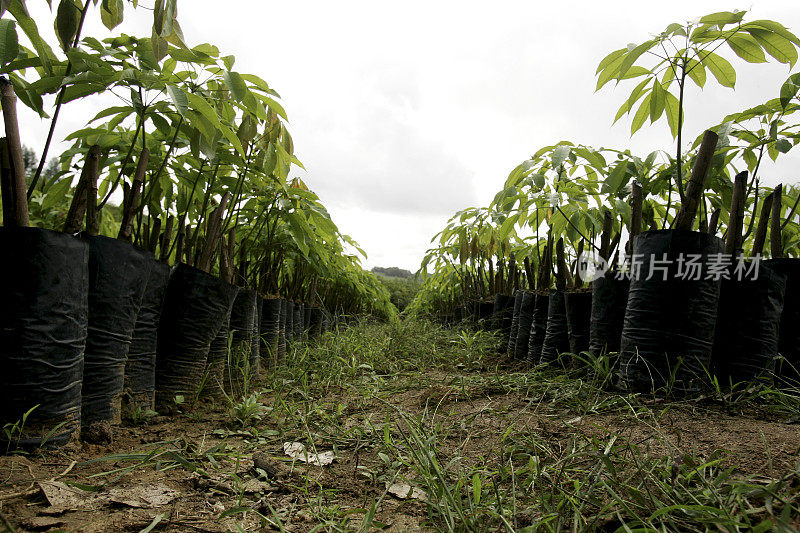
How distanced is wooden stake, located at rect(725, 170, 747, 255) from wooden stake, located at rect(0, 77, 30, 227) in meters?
2.42

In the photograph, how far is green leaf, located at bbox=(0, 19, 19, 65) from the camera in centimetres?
88

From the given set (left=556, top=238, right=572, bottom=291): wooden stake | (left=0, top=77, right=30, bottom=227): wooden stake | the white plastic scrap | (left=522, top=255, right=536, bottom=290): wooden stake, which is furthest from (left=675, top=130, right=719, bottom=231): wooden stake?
(left=0, top=77, right=30, bottom=227): wooden stake

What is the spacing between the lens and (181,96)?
3.27ft

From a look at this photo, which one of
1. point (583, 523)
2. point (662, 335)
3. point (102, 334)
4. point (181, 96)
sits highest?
point (181, 96)

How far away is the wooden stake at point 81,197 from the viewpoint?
3.98ft

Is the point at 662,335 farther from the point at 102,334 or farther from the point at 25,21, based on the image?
the point at 25,21

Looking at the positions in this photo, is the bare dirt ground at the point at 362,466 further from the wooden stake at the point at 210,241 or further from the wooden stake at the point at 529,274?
the wooden stake at the point at 529,274

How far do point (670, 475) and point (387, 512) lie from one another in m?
0.63

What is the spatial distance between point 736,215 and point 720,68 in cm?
59

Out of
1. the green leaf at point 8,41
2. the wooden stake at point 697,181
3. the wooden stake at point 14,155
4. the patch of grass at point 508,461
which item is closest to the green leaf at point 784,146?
the wooden stake at point 697,181

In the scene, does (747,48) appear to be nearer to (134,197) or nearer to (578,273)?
(578,273)

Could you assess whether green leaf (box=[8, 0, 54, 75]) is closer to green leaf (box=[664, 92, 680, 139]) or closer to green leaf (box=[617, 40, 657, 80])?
green leaf (box=[617, 40, 657, 80])

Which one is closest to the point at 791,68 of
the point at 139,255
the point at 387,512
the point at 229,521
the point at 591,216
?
the point at 591,216

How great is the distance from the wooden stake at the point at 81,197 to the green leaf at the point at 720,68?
83.7 inches
